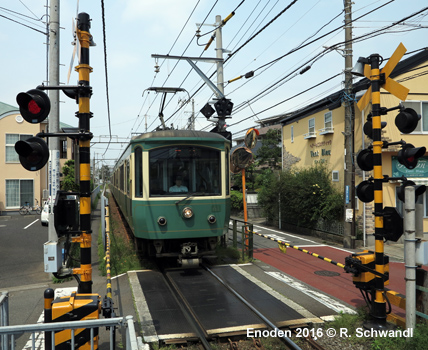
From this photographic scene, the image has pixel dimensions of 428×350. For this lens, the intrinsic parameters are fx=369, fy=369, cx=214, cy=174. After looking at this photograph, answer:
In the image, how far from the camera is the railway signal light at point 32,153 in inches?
148

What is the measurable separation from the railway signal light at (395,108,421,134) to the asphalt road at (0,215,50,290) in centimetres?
790

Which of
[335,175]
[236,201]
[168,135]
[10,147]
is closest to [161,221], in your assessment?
[168,135]

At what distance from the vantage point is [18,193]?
2336cm

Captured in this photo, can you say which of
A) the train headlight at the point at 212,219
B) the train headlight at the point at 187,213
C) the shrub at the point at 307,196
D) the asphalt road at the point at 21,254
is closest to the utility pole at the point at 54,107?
the asphalt road at the point at 21,254

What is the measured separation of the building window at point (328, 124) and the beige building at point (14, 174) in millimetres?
16683

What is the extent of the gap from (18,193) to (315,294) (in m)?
21.8

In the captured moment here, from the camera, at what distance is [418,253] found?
4.77 meters

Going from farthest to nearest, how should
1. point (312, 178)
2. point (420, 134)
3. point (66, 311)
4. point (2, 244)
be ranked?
point (312, 178), point (420, 134), point (2, 244), point (66, 311)

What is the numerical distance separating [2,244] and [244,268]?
8950mm

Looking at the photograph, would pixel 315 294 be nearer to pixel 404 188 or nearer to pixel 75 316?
pixel 404 188

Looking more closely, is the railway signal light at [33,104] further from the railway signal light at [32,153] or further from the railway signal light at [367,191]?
the railway signal light at [367,191]

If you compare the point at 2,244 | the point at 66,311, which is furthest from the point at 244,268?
the point at 2,244

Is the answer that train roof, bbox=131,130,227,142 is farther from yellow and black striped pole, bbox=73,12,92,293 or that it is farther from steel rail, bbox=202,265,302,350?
yellow and black striped pole, bbox=73,12,92,293

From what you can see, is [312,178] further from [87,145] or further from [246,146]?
[87,145]
